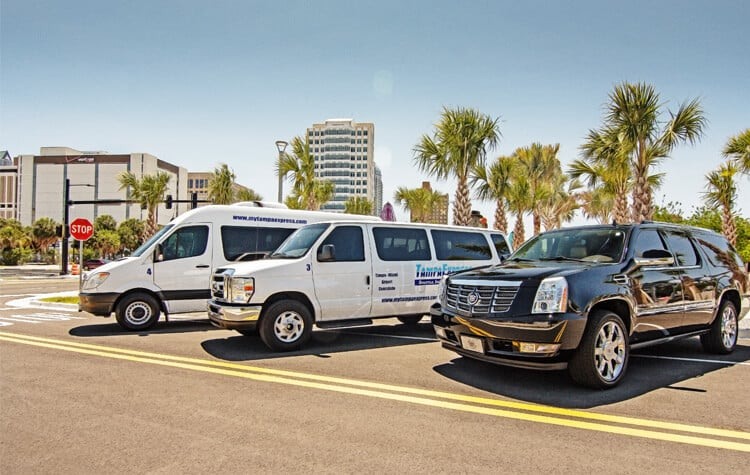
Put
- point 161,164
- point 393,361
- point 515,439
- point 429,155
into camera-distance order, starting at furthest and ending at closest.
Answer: point 161,164
point 429,155
point 393,361
point 515,439

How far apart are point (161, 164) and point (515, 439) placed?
472 feet

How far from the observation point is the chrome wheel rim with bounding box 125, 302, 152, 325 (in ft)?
33.4

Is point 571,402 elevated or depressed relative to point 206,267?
depressed

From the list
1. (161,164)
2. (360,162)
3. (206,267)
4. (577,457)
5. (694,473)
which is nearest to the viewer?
(694,473)

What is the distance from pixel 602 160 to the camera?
18703mm

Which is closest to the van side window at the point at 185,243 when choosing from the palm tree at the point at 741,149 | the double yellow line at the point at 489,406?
the double yellow line at the point at 489,406

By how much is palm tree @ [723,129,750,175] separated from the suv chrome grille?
16.6m

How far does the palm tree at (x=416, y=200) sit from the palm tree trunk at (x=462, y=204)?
994 inches

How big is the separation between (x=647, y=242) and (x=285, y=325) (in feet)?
17.1

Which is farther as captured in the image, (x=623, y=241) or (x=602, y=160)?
(x=602, y=160)

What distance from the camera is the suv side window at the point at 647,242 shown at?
6.43 m

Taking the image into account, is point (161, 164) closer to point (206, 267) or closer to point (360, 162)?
point (360, 162)

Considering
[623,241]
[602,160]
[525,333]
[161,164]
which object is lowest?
[525,333]

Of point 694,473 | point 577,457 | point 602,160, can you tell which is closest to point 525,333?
point 577,457
